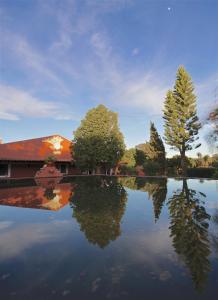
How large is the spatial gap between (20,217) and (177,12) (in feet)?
52.0

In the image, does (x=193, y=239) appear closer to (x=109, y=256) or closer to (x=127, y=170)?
(x=109, y=256)

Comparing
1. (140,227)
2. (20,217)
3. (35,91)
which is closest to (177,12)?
(140,227)

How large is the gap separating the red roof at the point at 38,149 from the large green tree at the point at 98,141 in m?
2.85

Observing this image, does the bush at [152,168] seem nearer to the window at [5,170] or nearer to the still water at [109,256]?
the window at [5,170]

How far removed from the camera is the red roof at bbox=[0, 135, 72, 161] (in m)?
26.5

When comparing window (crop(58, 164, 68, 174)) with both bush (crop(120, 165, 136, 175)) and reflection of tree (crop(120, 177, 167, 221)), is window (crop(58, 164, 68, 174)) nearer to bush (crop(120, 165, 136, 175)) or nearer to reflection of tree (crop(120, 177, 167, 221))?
bush (crop(120, 165, 136, 175))

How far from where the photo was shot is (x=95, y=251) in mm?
4434

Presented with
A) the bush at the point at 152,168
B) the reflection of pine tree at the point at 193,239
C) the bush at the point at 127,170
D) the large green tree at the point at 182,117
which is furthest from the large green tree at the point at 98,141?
the reflection of pine tree at the point at 193,239

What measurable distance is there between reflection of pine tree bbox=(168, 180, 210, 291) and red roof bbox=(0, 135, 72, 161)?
22.9 meters

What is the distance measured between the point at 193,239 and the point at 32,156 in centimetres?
2660

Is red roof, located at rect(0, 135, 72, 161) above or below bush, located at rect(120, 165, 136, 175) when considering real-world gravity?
above

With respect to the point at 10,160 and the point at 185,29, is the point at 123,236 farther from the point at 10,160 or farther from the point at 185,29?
the point at 10,160

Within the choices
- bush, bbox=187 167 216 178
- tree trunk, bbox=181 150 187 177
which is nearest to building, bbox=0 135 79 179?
tree trunk, bbox=181 150 187 177

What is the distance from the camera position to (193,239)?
5.06 m
